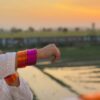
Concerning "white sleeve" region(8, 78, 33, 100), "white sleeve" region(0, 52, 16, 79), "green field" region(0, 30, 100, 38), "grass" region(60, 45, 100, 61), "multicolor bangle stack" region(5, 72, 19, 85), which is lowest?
"grass" region(60, 45, 100, 61)

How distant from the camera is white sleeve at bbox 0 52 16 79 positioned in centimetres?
224

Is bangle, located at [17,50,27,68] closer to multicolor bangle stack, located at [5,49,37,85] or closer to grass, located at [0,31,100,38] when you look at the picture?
multicolor bangle stack, located at [5,49,37,85]

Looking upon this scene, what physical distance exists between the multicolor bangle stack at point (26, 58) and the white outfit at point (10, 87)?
0.09 ft

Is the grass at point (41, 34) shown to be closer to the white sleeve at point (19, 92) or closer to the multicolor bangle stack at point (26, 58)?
the white sleeve at point (19, 92)

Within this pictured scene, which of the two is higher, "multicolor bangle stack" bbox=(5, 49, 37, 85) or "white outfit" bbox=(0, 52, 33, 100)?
"multicolor bangle stack" bbox=(5, 49, 37, 85)

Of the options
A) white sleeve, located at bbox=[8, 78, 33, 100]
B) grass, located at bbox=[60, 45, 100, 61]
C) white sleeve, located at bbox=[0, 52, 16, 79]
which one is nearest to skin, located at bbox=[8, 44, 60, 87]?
white sleeve, located at bbox=[0, 52, 16, 79]

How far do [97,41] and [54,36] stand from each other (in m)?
7.55

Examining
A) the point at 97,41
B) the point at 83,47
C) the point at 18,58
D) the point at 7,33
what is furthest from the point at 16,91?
the point at 97,41

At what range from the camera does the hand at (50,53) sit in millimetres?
2145

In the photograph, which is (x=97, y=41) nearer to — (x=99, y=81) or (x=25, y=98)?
(x=99, y=81)

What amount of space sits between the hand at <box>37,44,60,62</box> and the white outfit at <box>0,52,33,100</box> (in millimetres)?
123

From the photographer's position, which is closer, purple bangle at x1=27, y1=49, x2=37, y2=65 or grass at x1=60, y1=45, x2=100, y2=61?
purple bangle at x1=27, y1=49, x2=37, y2=65

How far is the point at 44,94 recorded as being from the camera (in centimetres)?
1186

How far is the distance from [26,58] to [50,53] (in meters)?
0.14
